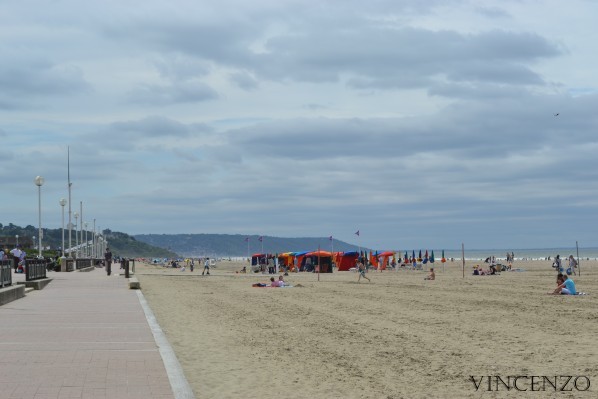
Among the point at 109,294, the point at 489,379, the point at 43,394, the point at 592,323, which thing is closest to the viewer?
the point at 43,394

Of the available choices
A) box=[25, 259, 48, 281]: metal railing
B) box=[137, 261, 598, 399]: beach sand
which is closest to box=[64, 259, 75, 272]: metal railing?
box=[25, 259, 48, 281]: metal railing

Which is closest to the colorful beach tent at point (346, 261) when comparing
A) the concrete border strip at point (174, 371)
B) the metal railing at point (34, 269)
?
the metal railing at point (34, 269)

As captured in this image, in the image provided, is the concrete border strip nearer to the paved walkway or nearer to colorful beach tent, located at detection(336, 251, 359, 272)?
the paved walkway

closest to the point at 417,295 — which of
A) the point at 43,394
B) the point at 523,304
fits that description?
the point at 523,304

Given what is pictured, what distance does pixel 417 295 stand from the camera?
28.0 meters

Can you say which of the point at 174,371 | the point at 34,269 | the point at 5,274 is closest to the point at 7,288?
the point at 5,274

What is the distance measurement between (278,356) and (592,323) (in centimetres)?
757

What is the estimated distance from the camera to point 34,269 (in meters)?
28.4

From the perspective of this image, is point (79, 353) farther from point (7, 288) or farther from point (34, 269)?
point (34, 269)

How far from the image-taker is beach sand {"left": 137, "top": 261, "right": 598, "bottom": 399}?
966 cm

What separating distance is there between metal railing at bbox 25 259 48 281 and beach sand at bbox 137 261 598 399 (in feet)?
A: 20.4

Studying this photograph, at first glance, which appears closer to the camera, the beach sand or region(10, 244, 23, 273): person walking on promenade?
the beach sand

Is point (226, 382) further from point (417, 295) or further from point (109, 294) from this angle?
point (417, 295)
